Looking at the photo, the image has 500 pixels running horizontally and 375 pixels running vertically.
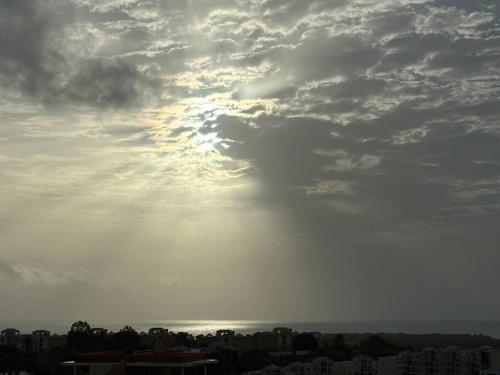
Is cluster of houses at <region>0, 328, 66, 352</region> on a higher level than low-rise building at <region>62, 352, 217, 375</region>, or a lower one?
higher

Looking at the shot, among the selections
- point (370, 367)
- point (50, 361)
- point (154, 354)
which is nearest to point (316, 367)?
point (370, 367)

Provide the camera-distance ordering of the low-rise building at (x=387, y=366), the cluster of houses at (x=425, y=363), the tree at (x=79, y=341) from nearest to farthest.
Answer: the cluster of houses at (x=425, y=363) < the low-rise building at (x=387, y=366) < the tree at (x=79, y=341)

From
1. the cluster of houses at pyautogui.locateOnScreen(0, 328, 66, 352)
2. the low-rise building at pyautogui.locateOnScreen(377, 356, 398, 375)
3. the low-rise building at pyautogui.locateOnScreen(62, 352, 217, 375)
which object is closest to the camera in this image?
the low-rise building at pyautogui.locateOnScreen(62, 352, 217, 375)

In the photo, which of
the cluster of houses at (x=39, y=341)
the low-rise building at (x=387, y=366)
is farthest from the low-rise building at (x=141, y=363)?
the cluster of houses at (x=39, y=341)

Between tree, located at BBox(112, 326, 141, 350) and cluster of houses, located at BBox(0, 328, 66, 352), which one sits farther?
cluster of houses, located at BBox(0, 328, 66, 352)

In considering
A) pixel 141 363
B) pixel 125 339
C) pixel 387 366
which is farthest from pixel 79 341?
pixel 141 363

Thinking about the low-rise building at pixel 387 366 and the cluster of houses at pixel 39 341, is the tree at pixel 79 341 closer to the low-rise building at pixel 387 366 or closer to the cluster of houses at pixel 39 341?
the cluster of houses at pixel 39 341

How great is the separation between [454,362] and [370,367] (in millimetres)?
6787

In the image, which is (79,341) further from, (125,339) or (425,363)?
(425,363)

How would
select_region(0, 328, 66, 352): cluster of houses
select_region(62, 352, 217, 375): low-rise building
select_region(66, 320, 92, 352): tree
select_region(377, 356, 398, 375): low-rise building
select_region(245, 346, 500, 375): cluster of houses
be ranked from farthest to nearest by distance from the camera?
1. select_region(0, 328, 66, 352): cluster of houses
2. select_region(66, 320, 92, 352): tree
3. select_region(377, 356, 398, 375): low-rise building
4. select_region(245, 346, 500, 375): cluster of houses
5. select_region(62, 352, 217, 375): low-rise building

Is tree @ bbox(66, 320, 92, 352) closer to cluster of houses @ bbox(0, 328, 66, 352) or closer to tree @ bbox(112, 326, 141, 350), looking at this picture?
tree @ bbox(112, 326, 141, 350)

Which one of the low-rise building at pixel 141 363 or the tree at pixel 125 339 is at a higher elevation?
the tree at pixel 125 339

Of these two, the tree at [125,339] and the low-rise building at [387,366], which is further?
the tree at [125,339]

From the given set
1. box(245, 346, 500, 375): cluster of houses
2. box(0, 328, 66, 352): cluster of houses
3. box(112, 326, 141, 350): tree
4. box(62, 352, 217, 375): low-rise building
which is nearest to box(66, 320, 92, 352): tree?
box(112, 326, 141, 350): tree
